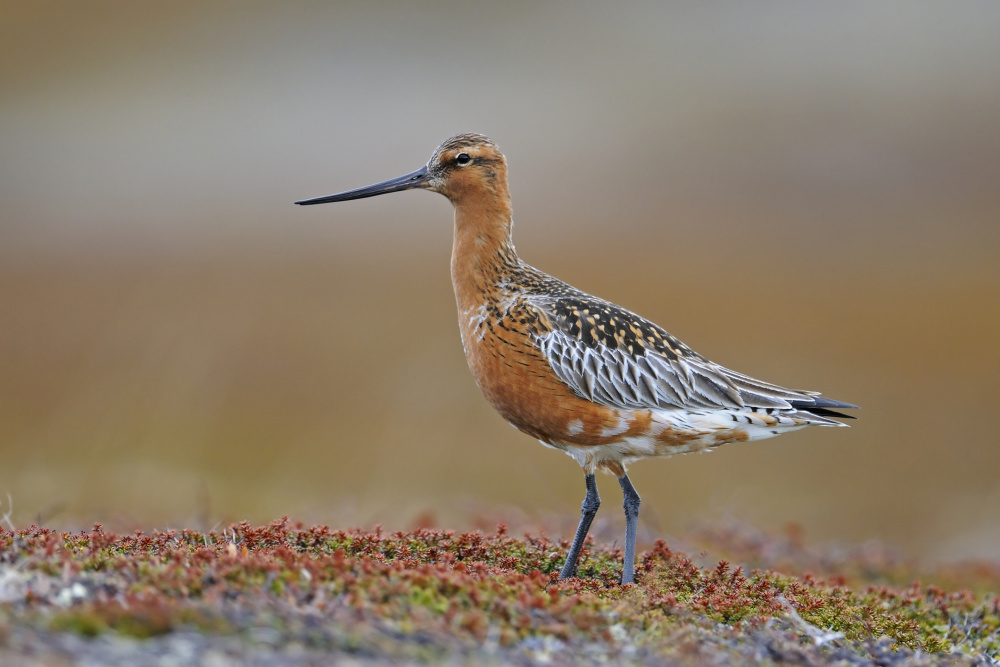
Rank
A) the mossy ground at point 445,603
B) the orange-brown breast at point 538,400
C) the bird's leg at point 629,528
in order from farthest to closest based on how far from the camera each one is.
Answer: the orange-brown breast at point 538,400 < the bird's leg at point 629,528 < the mossy ground at point 445,603

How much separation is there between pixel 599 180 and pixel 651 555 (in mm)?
27319

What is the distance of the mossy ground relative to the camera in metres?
4.48

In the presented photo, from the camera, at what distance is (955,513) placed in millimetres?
14820

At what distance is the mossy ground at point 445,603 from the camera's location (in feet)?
14.7

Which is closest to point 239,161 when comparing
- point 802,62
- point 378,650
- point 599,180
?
point 599,180

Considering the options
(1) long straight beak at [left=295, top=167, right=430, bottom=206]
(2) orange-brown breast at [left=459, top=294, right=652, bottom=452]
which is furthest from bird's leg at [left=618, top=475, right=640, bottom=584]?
(1) long straight beak at [left=295, top=167, right=430, bottom=206]

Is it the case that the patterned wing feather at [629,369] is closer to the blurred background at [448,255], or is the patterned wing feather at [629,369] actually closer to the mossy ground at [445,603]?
the mossy ground at [445,603]

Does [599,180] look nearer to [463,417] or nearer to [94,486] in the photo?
[463,417]

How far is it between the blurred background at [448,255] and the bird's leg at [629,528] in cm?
256

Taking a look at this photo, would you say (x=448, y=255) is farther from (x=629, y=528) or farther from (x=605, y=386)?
(x=629, y=528)

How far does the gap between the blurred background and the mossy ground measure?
260 cm

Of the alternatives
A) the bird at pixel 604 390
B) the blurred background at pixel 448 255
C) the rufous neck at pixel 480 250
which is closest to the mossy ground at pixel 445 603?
the bird at pixel 604 390

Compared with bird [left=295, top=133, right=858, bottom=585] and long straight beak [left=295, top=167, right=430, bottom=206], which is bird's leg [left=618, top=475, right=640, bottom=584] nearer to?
bird [left=295, top=133, right=858, bottom=585]

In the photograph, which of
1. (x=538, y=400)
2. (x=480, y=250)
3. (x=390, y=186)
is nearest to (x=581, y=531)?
(x=538, y=400)
